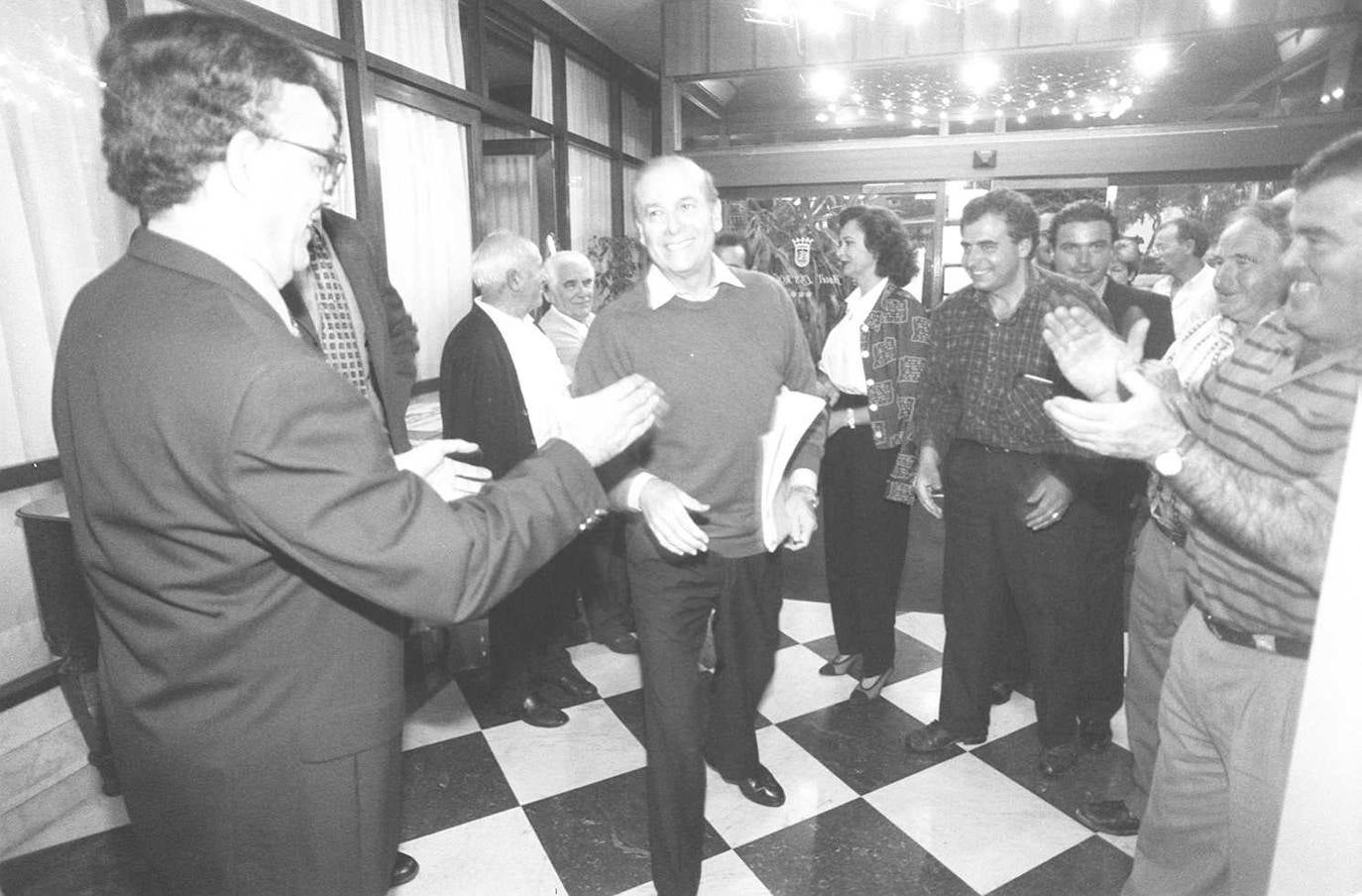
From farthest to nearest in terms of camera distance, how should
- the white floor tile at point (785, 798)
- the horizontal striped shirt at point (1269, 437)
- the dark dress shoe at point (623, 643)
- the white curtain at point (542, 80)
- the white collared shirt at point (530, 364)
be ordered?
1. the white curtain at point (542, 80)
2. the dark dress shoe at point (623, 643)
3. the white collared shirt at point (530, 364)
4. the white floor tile at point (785, 798)
5. the horizontal striped shirt at point (1269, 437)

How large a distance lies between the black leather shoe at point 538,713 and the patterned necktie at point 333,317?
1421 mm

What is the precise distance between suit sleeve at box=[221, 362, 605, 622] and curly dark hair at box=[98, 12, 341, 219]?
294 millimetres

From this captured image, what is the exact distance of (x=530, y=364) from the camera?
263cm

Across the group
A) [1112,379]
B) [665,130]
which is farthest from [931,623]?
[665,130]

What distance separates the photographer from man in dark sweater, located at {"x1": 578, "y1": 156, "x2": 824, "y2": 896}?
1.62 metres

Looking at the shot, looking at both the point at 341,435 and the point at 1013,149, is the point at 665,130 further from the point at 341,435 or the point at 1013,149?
the point at 341,435

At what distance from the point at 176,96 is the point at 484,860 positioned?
177 cm

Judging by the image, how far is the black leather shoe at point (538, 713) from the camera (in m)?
2.52

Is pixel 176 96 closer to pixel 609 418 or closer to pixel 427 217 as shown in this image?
pixel 609 418

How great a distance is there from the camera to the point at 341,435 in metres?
0.79

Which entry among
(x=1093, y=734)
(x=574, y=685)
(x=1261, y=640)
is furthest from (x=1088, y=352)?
(x=574, y=685)

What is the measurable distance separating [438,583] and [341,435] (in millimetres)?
189

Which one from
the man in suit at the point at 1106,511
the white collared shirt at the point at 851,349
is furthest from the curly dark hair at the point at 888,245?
the man in suit at the point at 1106,511

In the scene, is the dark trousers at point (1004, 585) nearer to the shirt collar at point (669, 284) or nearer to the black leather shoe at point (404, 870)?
the shirt collar at point (669, 284)
